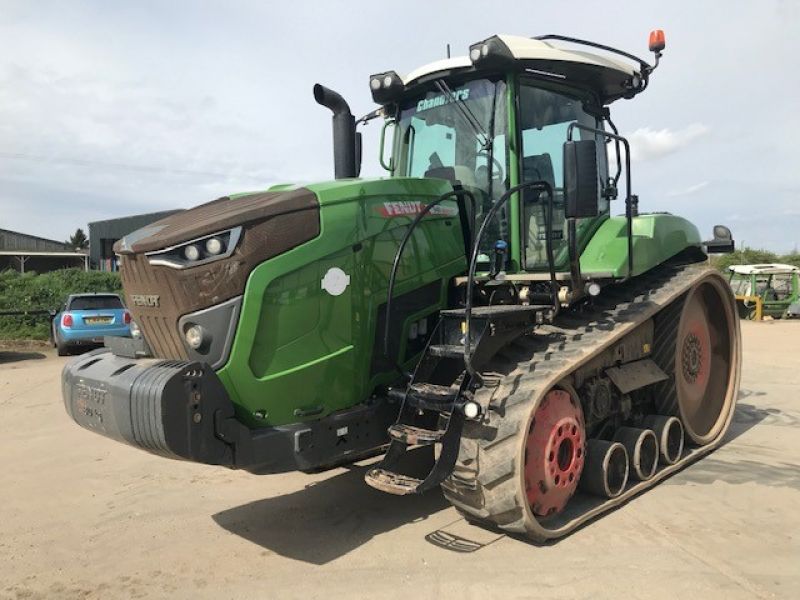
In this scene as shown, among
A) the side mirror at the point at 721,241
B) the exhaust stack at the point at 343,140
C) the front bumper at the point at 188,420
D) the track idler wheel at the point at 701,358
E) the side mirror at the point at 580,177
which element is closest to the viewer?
the front bumper at the point at 188,420

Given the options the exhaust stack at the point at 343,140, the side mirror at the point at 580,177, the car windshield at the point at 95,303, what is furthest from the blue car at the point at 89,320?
the side mirror at the point at 580,177

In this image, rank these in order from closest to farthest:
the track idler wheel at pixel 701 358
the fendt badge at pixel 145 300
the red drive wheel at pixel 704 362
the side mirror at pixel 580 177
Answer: the fendt badge at pixel 145 300 → the side mirror at pixel 580 177 → the track idler wheel at pixel 701 358 → the red drive wheel at pixel 704 362

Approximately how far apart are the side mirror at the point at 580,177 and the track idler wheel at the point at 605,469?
1677 millimetres

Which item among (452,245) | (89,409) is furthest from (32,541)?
(452,245)

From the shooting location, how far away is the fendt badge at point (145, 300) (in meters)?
3.82

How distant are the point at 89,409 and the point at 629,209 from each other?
389 centimetres

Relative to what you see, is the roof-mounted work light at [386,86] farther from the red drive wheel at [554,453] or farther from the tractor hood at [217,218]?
the red drive wheel at [554,453]

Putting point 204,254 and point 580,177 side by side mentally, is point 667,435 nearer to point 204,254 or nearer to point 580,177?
point 580,177

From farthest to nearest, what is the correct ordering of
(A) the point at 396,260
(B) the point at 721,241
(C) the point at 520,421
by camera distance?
(B) the point at 721,241 → (A) the point at 396,260 → (C) the point at 520,421

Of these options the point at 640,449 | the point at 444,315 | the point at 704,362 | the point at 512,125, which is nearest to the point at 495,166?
the point at 512,125

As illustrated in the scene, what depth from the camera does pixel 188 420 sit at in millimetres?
3418

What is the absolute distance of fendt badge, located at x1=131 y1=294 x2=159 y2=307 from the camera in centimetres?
382

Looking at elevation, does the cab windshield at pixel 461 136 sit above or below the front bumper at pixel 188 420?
above

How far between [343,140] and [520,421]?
2894mm
